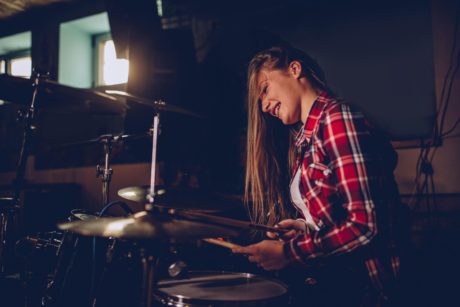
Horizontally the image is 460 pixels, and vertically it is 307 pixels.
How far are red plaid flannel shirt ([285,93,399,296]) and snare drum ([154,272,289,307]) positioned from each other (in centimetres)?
15

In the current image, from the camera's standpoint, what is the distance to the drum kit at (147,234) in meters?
1.08

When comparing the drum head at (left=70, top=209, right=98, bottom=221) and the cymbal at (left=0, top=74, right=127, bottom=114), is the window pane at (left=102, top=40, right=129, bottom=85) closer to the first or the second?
the cymbal at (left=0, top=74, right=127, bottom=114)

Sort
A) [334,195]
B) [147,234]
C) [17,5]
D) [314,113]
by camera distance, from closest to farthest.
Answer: [147,234] → [334,195] → [314,113] → [17,5]

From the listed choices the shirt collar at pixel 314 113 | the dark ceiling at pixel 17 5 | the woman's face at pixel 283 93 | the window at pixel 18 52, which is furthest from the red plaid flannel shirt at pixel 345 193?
the window at pixel 18 52

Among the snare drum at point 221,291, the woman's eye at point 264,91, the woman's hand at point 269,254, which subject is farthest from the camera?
the woman's eye at point 264,91

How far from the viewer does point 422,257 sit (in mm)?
2145

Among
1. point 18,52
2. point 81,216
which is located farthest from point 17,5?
point 81,216

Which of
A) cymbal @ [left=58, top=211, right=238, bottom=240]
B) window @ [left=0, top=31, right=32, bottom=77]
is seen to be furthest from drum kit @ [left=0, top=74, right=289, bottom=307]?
window @ [left=0, top=31, right=32, bottom=77]

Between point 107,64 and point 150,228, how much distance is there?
3870mm

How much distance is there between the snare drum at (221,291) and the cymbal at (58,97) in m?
0.87

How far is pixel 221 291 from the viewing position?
4.15 ft

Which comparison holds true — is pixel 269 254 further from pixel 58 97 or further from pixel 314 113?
pixel 58 97

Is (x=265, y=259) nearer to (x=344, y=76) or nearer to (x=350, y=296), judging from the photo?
(x=350, y=296)

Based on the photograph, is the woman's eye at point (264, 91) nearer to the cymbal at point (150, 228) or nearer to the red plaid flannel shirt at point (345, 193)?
the red plaid flannel shirt at point (345, 193)
